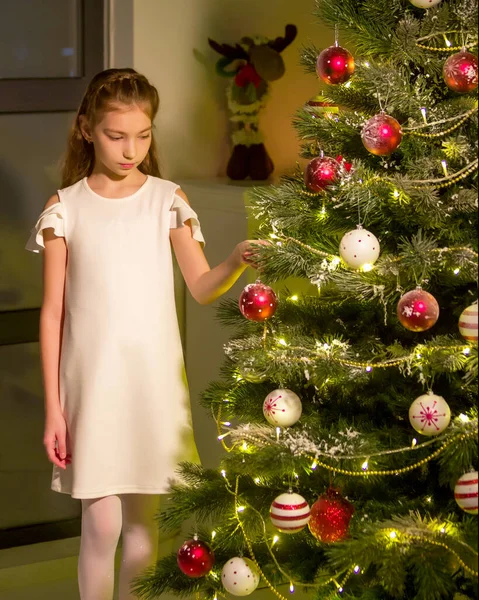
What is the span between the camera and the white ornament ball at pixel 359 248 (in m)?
1.54

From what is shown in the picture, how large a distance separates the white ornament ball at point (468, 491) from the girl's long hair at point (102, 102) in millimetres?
952

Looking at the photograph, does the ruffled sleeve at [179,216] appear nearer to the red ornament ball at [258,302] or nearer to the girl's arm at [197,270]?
the girl's arm at [197,270]

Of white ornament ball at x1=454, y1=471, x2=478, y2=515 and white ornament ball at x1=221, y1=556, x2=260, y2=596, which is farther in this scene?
white ornament ball at x1=221, y1=556, x2=260, y2=596

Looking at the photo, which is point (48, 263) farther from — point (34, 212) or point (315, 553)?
point (34, 212)

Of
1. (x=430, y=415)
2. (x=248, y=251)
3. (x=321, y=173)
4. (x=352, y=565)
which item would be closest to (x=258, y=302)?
(x=248, y=251)

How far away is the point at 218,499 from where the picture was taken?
1.83 metres

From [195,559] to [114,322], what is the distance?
18.8 inches

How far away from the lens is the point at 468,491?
1.46 meters

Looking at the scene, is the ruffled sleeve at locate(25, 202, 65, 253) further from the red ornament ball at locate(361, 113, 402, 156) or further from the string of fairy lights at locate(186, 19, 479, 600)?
the red ornament ball at locate(361, 113, 402, 156)

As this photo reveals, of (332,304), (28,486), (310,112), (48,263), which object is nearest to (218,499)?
(332,304)

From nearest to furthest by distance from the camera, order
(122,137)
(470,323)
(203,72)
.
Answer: (470,323), (122,137), (203,72)

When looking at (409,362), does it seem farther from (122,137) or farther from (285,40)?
(285,40)

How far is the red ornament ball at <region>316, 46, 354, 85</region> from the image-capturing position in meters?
1.64

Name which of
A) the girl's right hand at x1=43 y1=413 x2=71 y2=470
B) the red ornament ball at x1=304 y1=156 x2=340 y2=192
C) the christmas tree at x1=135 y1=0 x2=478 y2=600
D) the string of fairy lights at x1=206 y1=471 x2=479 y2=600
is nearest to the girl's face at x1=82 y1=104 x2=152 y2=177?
the christmas tree at x1=135 y1=0 x2=478 y2=600
